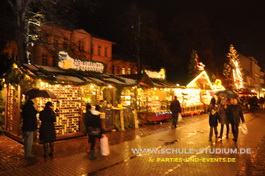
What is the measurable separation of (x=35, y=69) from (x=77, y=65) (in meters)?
2.56

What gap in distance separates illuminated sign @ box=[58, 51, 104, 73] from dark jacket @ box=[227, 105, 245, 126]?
293 inches

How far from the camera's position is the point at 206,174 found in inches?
219

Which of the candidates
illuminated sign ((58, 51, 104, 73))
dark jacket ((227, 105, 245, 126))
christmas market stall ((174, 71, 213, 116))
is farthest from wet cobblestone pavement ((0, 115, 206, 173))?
christmas market stall ((174, 71, 213, 116))

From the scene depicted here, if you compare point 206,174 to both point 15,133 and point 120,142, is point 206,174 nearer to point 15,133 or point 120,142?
point 120,142

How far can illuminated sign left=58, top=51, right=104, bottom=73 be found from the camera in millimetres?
11156

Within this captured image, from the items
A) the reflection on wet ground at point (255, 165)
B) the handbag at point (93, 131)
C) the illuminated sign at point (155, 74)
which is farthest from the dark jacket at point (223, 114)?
the illuminated sign at point (155, 74)

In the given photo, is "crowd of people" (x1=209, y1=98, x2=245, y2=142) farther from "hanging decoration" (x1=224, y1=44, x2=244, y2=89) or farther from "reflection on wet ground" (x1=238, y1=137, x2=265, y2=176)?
"hanging decoration" (x1=224, y1=44, x2=244, y2=89)

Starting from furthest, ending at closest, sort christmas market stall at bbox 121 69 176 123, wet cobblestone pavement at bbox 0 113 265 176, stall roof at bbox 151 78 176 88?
stall roof at bbox 151 78 176 88
christmas market stall at bbox 121 69 176 123
wet cobblestone pavement at bbox 0 113 265 176

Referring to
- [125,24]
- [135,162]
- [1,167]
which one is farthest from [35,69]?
[125,24]

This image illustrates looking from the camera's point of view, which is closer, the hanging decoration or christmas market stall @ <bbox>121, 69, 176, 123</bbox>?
christmas market stall @ <bbox>121, 69, 176, 123</bbox>

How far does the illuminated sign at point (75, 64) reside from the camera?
1116cm

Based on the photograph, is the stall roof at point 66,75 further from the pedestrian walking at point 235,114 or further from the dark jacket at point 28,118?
the pedestrian walking at point 235,114

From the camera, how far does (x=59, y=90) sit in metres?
10.7

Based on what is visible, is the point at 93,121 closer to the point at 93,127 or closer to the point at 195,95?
the point at 93,127
